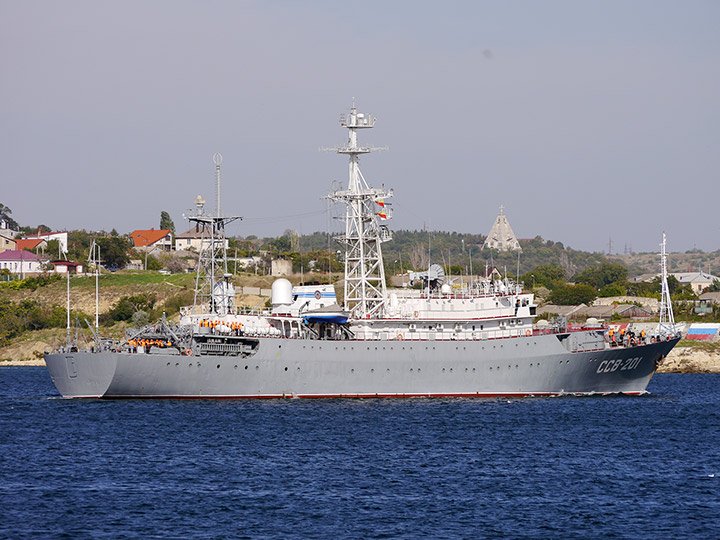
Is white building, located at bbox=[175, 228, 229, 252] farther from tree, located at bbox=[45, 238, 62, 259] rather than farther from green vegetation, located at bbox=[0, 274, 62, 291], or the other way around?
green vegetation, located at bbox=[0, 274, 62, 291]

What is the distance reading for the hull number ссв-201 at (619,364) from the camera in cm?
4853

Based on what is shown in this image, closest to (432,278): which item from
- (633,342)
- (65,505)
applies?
(633,342)

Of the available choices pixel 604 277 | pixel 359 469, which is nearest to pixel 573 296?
pixel 604 277

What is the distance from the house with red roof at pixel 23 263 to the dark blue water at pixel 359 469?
72.8 meters

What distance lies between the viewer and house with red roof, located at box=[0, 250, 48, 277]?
375ft

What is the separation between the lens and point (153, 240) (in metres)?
130

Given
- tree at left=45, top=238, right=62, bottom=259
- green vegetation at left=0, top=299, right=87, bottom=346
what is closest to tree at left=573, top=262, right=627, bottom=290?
tree at left=45, top=238, right=62, bottom=259

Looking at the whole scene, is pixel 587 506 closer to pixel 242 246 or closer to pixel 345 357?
pixel 345 357

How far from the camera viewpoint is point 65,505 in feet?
82.8

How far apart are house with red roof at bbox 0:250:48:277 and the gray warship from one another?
70.2m

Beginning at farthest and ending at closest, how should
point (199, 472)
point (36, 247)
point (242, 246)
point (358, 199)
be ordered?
point (242, 246), point (36, 247), point (358, 199), point (199, 472)

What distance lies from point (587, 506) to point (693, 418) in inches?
734

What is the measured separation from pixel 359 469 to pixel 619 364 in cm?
2357

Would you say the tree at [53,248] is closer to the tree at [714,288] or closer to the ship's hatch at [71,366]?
the ship's hatch at [71,366]
